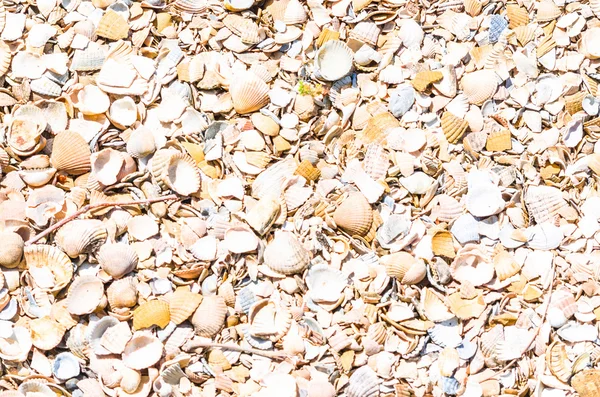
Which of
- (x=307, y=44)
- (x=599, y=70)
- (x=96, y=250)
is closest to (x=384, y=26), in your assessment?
(x=307, y=44)

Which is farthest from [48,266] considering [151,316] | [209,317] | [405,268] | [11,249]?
Result: [405,268]

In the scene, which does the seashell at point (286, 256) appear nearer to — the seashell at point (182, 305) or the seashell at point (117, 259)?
the seashell at point (182, 305)

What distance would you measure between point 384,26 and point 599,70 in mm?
708

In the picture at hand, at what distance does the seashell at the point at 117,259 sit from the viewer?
6.77 ft

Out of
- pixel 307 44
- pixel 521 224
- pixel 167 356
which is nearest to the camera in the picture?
pixel 167 356

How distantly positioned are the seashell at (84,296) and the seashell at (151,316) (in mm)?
117

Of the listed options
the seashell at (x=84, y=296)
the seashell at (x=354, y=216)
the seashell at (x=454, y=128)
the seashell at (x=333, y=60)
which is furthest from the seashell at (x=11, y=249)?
the seashell at (x=454, y=128)

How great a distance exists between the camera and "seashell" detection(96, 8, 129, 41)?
2305 mm

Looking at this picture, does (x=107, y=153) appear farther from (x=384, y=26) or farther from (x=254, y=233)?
(x=384, y=26)

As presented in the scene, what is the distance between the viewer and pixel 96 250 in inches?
82.5

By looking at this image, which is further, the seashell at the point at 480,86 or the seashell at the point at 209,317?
the seashell at the point at 480,86

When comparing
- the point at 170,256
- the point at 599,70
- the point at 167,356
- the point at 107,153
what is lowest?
the point at 167,356

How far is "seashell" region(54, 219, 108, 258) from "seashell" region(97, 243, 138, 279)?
0.10ft

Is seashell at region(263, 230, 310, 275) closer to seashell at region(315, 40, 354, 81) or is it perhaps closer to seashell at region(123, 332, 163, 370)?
seashell at region(123, 332, 163, 370)
